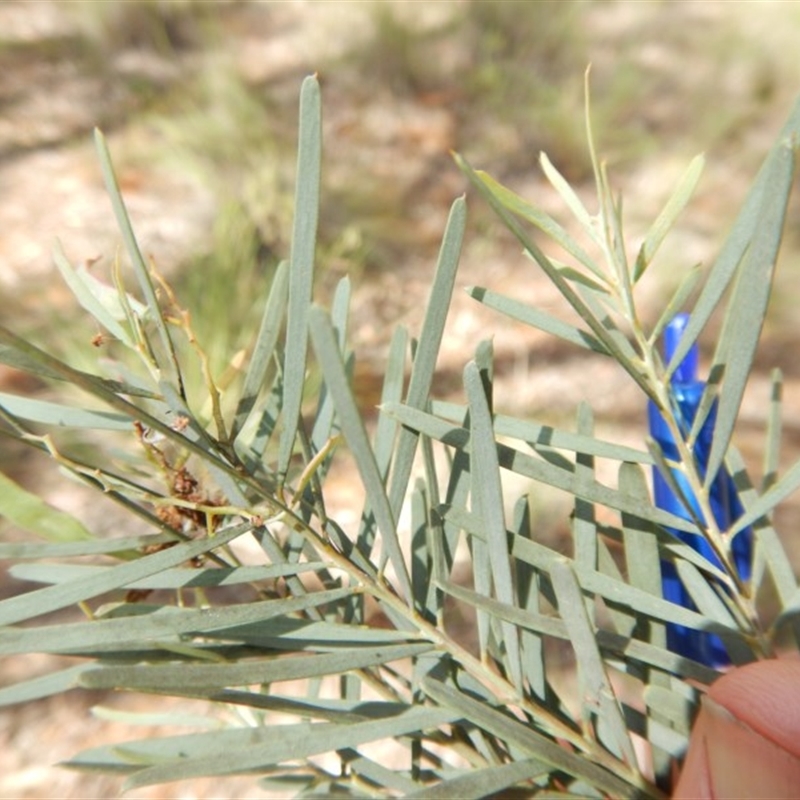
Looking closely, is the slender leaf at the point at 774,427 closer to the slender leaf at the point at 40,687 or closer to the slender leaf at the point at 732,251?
the slender leaf at the point at 732,251

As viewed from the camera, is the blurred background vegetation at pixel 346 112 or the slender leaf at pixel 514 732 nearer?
the slender leaf at pixel 514 732

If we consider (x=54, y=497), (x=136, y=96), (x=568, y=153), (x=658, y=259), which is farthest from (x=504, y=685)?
(x=136, y=96)

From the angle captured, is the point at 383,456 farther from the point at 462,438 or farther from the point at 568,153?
the point at 568,153

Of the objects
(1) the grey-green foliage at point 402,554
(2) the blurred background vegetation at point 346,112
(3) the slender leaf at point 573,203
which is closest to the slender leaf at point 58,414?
(1) the grey-green foliage at point 402,554

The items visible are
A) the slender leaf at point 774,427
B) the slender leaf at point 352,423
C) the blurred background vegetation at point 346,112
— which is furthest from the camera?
the blurred background vegetation at point 346,112

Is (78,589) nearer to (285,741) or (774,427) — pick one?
(285,741)

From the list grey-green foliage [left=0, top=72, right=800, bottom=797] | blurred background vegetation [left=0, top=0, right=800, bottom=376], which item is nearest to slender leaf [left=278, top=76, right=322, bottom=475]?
grey-green foliage [left=0, top=72, right=800, bottom=797]

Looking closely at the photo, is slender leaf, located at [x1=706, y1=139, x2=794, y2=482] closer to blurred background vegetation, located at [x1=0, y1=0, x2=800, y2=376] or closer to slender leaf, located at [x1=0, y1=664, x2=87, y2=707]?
slender leaf, located at [x1=0, y1=664, x2=87, y2=707]
